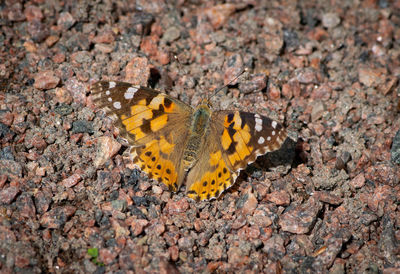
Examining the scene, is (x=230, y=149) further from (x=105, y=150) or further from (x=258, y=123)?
(x=105, y=150)

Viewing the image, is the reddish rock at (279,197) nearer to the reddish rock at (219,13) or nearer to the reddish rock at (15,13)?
the reddish rock at (219,13)

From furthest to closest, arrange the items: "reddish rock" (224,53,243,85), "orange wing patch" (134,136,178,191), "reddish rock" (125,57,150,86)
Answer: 1. "reddish rock" (224,53,243,85)
2. "reddish rock" (125,57,150,86)
3. "orange wing patch" (134,136,178,191)

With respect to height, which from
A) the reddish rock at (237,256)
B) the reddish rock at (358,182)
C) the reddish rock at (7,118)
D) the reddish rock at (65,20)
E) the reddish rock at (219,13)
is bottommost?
the reddish rock at (237,256)

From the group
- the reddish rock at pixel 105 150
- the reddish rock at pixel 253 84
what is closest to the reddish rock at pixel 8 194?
the reddish rock at pixel 105 150

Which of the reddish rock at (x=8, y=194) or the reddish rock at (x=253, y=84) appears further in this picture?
the reddish rock at (x=253, y=84)

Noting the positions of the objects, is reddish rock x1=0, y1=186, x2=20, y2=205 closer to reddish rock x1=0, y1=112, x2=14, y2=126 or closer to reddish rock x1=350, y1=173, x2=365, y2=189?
reddish rock x1=0, y1=112, x2=14, y2=126

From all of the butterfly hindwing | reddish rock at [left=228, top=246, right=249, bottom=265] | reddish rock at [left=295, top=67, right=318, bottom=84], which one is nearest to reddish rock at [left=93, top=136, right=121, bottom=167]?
the butterfly hindwing

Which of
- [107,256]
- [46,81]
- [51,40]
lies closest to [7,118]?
[46,81]

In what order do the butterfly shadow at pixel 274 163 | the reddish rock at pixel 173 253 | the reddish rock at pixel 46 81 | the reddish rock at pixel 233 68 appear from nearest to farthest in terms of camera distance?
the reddish rock at pixel 173 253 → the butterfly shadow at pixel 274 163 → the reddish rock at pixel 46 81 → the reddish rock at pixel 233 68
